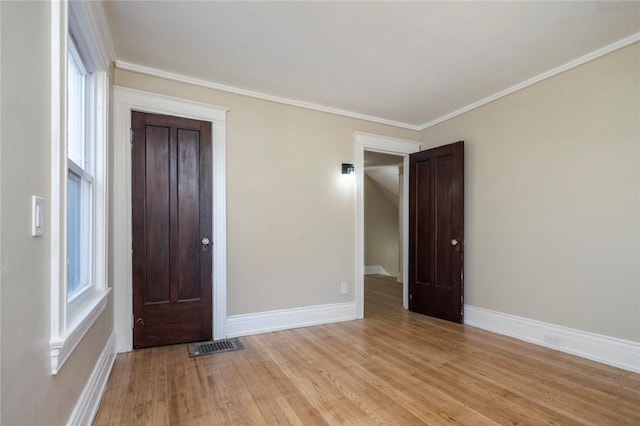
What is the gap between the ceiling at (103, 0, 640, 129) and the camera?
2164mm

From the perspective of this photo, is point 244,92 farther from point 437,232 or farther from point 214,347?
point 437,232

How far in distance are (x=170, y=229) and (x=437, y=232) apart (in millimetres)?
3068

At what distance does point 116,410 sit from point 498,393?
249 cm

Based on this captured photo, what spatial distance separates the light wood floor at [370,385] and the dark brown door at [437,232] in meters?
0.73

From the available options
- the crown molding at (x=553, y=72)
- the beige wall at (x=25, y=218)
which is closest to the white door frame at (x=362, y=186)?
the crown molding at (x=553, y=72)

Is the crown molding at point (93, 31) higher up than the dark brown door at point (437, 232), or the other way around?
the crown molding at point (93, 31)

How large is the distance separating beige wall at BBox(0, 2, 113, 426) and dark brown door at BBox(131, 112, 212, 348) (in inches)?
65.2

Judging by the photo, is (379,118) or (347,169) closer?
(347,169)

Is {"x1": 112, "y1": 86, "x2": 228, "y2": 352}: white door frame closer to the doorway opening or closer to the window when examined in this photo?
the window

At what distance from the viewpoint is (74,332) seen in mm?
1465

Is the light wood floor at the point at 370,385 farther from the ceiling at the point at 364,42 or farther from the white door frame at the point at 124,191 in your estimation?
the ceiling at the point at 364,42

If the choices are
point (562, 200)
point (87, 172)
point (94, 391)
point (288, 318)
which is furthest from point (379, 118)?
point (94, 391)

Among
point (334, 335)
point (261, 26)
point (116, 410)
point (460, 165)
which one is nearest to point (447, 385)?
point (334, 335)

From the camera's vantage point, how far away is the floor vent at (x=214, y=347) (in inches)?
114
